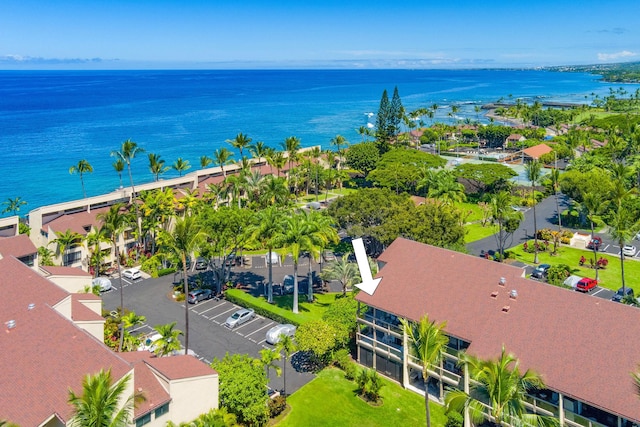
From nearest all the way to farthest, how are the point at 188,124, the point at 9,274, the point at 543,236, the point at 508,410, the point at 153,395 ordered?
the point at 508,410 → the point at 153,395 → the point at 9,274 → the point at 543,236 → the point at 188,124

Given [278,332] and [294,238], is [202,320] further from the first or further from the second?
[294,238]

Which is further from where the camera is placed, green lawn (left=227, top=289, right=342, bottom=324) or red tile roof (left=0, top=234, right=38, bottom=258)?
green lawn (left=227, top=289, right=342, bottom=324)

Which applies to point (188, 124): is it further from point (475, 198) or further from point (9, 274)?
point (9, 274)

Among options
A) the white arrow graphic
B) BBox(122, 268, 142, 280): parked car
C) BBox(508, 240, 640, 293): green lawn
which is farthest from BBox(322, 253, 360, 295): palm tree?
BBox(508, 240, 640, 293): green lawn

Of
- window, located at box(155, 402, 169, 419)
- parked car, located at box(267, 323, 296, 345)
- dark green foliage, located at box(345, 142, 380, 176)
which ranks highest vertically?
dark green foliage, located at box(345, 142, 380, 176)

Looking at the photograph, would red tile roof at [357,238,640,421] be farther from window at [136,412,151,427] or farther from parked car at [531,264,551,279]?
parked car at [531,264,551,279]

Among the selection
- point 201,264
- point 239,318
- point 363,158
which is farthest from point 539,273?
point 363,158

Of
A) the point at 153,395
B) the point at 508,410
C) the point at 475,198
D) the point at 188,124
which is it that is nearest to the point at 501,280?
the point at 508,410
